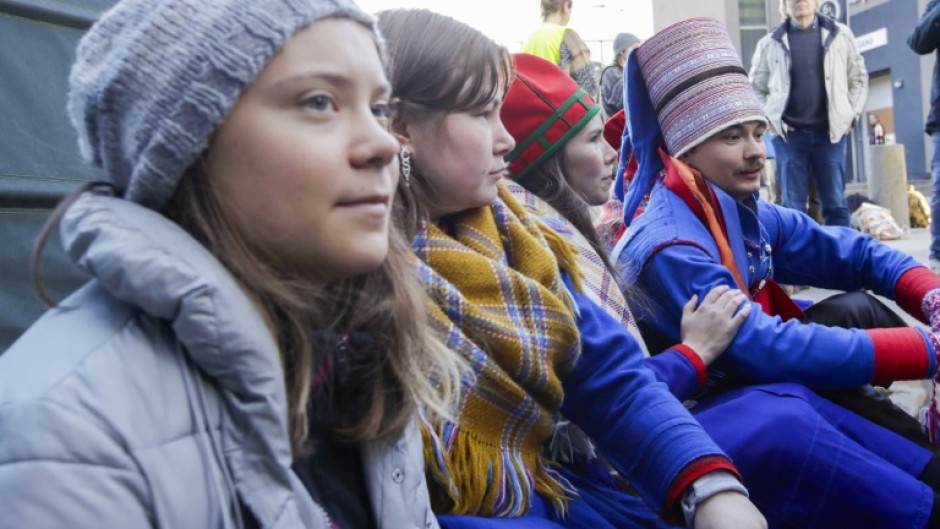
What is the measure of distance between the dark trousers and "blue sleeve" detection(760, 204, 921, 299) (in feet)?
0.77

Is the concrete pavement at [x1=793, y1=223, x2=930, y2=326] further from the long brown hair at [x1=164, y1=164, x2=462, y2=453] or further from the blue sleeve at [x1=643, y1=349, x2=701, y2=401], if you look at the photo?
the long brown hair at [x1=164, y1=164, x2=462, y2=453]

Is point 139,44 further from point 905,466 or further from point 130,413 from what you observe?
point 905,466

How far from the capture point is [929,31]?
5.40 metres

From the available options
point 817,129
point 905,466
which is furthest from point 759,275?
point 817,129

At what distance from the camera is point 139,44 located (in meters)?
1.06

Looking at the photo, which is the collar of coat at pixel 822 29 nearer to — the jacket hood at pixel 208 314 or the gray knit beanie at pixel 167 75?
the gray knit beanie at pixel 167 75

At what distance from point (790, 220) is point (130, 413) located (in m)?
2.28

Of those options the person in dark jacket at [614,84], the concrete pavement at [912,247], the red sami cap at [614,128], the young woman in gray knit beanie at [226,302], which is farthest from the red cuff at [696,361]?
the concrete pavement at [912,247]

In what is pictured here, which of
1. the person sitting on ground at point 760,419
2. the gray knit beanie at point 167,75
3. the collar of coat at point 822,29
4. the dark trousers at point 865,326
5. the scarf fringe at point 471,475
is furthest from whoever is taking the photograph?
the collar of coat at point 822,29

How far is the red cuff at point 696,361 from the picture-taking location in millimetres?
2078

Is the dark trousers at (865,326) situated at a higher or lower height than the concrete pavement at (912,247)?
higher

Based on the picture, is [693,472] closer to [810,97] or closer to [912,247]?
[810,97]

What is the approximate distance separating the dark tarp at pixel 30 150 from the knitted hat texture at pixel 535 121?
3.52 feet

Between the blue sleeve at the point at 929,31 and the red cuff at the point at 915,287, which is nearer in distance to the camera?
the red cuff at the point at 915,287
